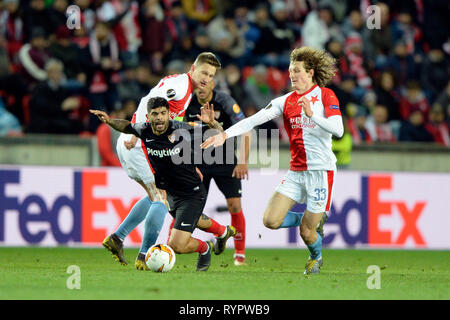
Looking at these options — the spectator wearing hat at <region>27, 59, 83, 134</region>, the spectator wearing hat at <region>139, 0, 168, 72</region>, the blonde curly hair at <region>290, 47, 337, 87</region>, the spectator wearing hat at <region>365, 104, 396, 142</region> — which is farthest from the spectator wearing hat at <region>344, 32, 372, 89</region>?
the blonde curly hair at <region>290, 47, 337, 87</region>

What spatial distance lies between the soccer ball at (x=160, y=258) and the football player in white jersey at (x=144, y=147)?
66 centimetres

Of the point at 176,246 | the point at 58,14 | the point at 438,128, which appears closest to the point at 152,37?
the point at 58,14

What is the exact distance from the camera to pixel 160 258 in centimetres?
869

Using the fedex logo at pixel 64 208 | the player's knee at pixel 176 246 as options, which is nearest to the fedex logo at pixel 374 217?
the fedex logo at pixel 64 208

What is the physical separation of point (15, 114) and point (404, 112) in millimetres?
7258

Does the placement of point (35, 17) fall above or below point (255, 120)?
above

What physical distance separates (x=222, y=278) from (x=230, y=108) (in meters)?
2.52

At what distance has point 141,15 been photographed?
1686cm

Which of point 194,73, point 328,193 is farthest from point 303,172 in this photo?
point 194,73

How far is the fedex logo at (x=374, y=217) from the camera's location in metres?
14.0

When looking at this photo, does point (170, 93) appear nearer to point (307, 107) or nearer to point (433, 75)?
point (307, 107)

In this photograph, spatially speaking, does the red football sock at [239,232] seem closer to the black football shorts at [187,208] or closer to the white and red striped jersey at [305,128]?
the black football shorts at [187,208]

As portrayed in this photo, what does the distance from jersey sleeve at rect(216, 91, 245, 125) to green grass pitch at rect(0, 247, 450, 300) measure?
64.1 inches
